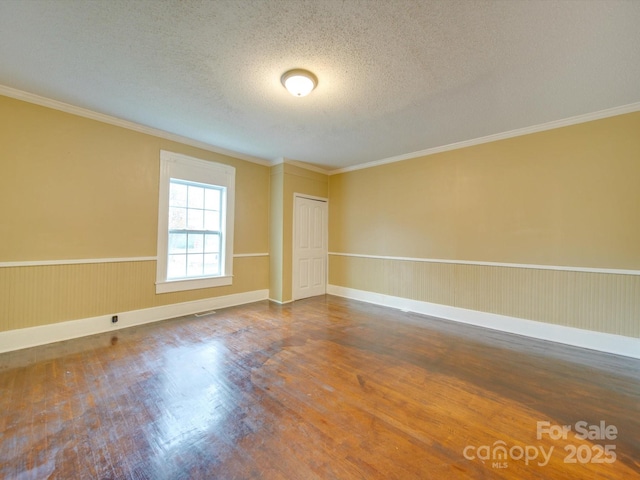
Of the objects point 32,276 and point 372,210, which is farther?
point 372,210

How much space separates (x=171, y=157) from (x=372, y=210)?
343 cm

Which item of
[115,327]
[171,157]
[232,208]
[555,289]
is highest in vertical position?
[171,157]

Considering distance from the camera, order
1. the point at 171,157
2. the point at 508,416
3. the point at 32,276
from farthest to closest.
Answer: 1. the point at 171,157
2. the point at 32,276
3. the point at 508,416

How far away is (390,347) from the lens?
9.56 feet

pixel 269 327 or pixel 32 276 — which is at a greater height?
pixel 32 276

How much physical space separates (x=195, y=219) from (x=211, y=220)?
0.26m

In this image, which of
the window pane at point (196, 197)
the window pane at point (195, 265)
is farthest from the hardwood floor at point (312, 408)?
the window pane at point (196, 197)

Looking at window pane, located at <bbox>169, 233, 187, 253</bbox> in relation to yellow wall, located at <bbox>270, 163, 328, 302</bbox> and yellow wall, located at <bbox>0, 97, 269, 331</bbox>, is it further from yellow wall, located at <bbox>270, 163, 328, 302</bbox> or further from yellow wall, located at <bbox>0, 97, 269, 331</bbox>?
yellow wall, located at <bbox>270, 163, 328, 302</bbox>

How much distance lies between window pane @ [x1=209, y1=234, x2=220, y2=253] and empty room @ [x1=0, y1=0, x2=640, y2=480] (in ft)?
0.11

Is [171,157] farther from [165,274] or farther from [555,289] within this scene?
[555,289]

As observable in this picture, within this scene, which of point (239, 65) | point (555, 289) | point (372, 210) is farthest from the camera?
point (372, 210)

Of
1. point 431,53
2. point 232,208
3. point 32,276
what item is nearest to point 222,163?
point 232,208

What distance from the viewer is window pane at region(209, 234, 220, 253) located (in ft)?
13.9

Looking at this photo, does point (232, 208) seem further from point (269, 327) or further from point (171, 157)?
point (269, 327)
